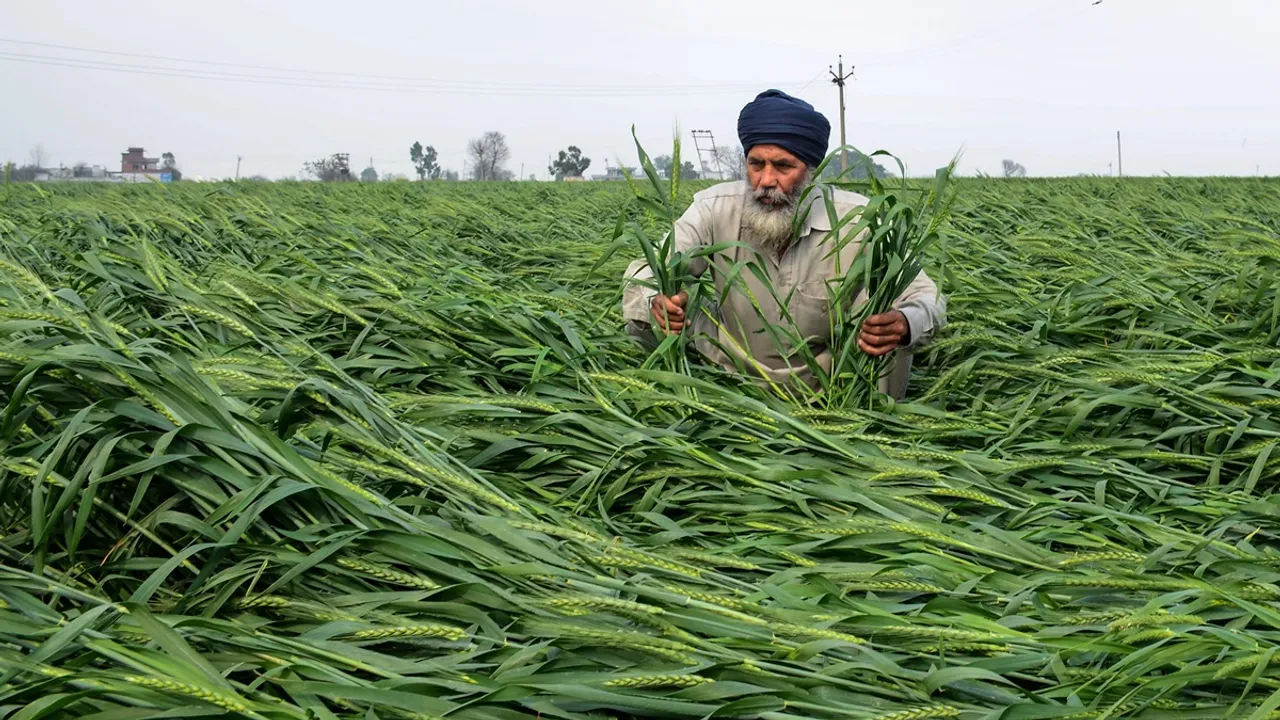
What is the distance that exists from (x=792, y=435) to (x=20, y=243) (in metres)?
3.19

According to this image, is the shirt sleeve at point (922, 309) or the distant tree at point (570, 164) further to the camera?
the distant tree at point (570, 164)

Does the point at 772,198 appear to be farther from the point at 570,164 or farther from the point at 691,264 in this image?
the point at 570,164

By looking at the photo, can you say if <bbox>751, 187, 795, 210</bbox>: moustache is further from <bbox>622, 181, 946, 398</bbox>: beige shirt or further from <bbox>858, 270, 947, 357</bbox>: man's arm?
<bbox>858, 270, 947, 357</bbox>: man's arm

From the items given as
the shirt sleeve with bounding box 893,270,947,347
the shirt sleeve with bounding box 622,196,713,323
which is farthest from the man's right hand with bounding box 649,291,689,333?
the shirt sleeve with bounding box 893,270,947,347

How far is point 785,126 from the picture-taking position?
353 centimetres


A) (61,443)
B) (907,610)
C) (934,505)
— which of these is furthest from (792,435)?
(61,443)

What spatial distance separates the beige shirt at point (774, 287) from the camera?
3326mm

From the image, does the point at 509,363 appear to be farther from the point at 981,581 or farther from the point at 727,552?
the point at 981,581

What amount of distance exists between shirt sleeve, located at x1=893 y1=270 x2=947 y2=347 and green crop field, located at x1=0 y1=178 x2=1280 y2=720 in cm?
27

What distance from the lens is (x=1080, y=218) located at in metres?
7.68

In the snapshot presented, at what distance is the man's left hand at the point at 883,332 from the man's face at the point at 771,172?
0.69m

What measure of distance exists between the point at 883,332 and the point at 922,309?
19 centimetres

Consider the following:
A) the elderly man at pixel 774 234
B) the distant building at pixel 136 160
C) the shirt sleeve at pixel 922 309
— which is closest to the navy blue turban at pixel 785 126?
the elderly man at pixel 774 234

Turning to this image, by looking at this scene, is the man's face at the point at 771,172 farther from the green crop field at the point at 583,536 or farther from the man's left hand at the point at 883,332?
the green crop field at the point at 583,536
